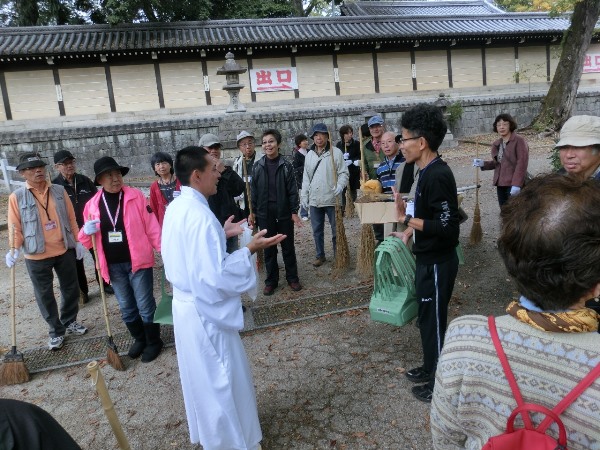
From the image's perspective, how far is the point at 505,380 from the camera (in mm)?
1030

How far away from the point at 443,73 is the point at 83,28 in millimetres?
14839

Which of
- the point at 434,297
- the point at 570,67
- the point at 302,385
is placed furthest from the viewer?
the point at 570,67

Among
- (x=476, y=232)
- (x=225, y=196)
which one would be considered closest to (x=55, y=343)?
(x=225, y=196)

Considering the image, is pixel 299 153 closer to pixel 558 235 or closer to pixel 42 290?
pixel 42 290

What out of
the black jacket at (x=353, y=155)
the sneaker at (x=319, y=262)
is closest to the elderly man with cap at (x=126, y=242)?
the sneaker at (x=319, y=262)

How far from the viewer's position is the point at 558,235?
3.32 ft

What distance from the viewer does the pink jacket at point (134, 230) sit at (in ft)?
12.8

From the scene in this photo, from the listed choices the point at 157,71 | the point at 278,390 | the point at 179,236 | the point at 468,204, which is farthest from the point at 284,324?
the point at 157,71

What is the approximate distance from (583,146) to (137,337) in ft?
13.1

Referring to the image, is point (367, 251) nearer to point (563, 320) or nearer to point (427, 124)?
point (427, 124)

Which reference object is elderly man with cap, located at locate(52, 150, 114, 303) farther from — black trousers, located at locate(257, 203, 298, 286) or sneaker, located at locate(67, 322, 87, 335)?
black trousers, located at locate(257, 203, 298, 286)

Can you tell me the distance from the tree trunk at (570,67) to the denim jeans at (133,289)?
16.5 metres

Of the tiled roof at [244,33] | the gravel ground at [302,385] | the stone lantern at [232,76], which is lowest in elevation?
the gravel ground at [302,385]

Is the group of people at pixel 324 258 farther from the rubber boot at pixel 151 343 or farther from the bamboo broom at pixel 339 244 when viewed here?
the bamboo broom at pixel 339 244
